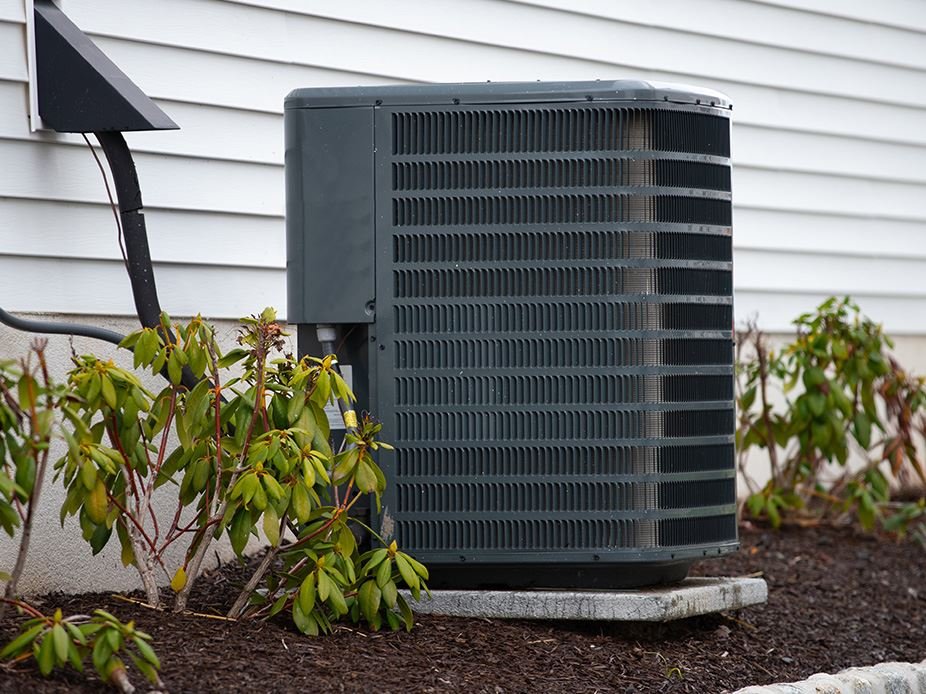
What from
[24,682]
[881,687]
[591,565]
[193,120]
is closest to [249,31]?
[193,120]

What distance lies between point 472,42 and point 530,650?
2620 mm

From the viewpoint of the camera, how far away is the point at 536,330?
12.3 ft

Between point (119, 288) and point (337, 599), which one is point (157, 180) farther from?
point (337, 599)

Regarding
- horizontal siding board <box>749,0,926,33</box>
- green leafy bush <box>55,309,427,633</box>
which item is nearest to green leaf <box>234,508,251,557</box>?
green leafy bush <box>55,309,427,633</box>

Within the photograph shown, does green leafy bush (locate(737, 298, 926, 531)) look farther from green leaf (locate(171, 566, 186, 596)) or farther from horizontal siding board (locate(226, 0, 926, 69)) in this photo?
green leaf (locate(171, 566, 186, 596))

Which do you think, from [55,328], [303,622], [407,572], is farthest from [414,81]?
[303,622]

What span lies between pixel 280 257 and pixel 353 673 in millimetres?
1900

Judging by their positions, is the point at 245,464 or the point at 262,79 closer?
the point at 245,464

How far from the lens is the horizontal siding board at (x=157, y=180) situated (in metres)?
3.91

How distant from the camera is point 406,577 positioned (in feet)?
11.3

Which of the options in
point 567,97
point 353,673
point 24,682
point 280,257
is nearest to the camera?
point 24,682

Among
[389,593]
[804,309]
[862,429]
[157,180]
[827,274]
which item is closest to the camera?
[389,593]

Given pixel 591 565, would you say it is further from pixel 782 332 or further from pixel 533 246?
pixel 782 332

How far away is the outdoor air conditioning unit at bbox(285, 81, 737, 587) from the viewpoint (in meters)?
3.73
